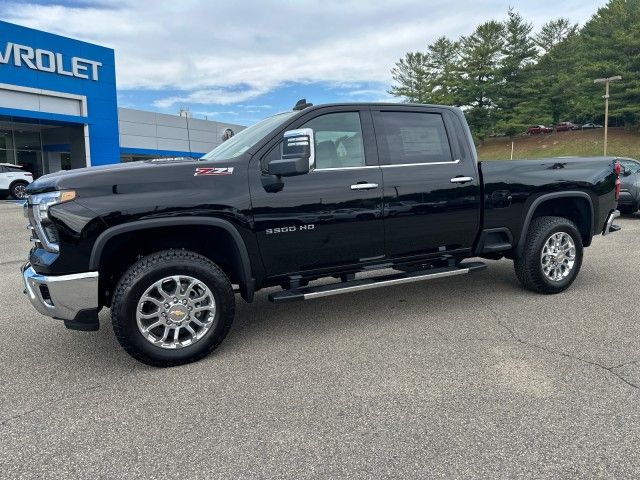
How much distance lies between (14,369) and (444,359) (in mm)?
3201

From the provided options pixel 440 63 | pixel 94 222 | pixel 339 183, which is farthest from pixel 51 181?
pixel 440 63

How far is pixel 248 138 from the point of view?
14.1 feet

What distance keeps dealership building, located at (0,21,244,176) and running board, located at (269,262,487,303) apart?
972 inches

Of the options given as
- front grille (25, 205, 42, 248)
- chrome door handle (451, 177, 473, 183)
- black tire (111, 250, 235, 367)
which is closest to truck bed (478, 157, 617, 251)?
chrome door handle (451, 177, 473, 183)

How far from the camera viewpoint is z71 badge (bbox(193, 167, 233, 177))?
3.63m

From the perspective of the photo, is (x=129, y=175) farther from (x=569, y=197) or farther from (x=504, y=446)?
(x=569, y=197)

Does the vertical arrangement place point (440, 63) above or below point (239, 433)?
above

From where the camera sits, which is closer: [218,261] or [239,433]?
[239,433]

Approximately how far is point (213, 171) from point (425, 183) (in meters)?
1.92

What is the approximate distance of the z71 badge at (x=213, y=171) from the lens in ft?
11.9

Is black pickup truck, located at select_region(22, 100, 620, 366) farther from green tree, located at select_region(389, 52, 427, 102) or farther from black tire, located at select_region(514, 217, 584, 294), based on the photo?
green tree, located at select_region(389, 52, 427, 102)

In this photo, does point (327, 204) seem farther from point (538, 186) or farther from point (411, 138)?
point (538, 186)

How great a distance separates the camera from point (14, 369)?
11.7 ft

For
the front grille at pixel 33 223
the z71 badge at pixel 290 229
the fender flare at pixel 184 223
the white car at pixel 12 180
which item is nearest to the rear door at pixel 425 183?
the z71 badge at pixel 290 229
